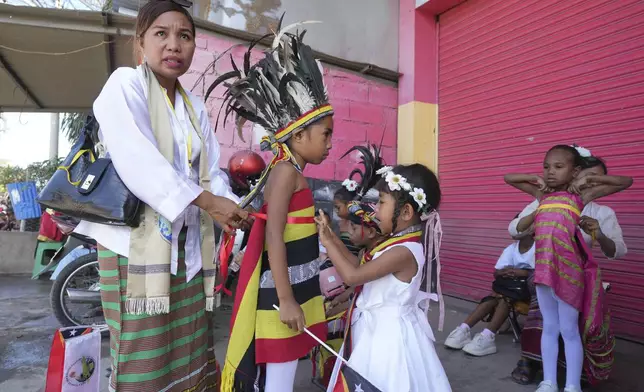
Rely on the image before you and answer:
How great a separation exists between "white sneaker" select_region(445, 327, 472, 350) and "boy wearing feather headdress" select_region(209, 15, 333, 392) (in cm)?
212

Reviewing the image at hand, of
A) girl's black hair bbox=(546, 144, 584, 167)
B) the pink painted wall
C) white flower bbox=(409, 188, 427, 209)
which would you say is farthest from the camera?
the pink painted wall

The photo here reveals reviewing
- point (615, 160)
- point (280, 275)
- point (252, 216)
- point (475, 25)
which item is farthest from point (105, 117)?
point (475, 25)

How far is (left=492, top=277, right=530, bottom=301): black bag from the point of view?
3.35 metres

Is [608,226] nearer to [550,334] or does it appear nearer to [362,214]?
[550,334]

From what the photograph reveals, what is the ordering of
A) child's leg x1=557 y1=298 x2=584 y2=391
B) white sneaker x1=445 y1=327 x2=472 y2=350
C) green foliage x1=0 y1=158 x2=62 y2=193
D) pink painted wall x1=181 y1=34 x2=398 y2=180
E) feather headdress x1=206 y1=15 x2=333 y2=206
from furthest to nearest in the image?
green foliage x1=0 y1=158 x2=62 y2=193, pink painted wall x1=181 y1=34 x2=398 y2=180, white sneaker x1=445 y1=327 x2=472 y2=350, child's leg x1=557 y1=298 x2=584 y2=391, feather headdress x1=206 y1=15 x2=333 y2=206

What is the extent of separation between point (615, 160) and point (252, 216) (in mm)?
3567

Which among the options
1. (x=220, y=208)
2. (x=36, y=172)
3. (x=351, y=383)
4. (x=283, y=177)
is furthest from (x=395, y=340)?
(x=36, y=172)

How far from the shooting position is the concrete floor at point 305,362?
2914 mm

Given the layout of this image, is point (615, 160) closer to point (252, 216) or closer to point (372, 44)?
point (372, 44)

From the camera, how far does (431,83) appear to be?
574 cm

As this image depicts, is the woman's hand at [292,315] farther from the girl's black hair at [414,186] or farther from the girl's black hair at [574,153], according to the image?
the girl's black hair at [574,153]

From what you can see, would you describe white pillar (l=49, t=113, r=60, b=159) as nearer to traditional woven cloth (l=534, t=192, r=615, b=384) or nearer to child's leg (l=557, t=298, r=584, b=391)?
traditional woven cloth (l=534, t=192, r=615, b=384)

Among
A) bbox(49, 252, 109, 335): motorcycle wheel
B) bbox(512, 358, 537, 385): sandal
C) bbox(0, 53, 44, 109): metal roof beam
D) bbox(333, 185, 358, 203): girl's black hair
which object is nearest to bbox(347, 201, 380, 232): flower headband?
bbox(333, 185, 358, 203): girl's black hair

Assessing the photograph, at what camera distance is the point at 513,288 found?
3400mm
